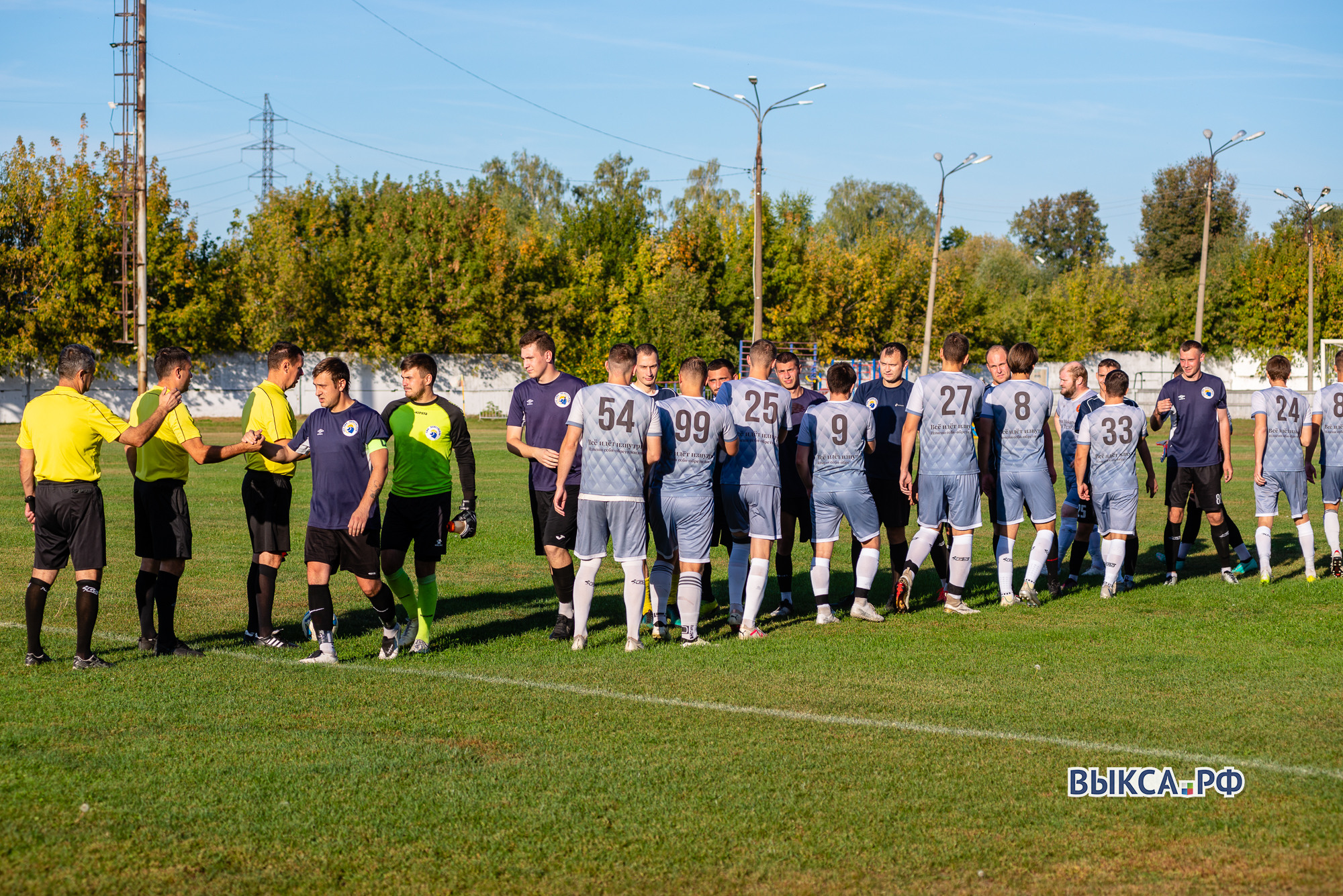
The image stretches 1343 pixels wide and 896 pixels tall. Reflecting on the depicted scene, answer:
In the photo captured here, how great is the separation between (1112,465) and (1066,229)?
96.4 meters

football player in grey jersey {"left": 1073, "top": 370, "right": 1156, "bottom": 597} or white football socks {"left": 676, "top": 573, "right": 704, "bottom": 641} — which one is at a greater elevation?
football player in grey jersey {"left": 1073, "top": 370, "right": 1156, "bottom": 597}

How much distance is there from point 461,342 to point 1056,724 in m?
50.3

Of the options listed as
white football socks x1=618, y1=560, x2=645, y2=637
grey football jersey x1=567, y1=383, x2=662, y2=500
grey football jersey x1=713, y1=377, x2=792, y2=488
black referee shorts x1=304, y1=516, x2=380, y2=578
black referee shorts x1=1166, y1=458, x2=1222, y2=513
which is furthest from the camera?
black referee shorts x1=1166, y1=458, x2=1222, y2=513

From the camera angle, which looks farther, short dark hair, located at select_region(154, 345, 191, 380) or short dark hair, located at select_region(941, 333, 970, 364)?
short dark hair, located at select_region(941, 333, 970, 364)

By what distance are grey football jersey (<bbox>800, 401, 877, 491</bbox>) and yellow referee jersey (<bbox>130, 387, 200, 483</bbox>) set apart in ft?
15.8

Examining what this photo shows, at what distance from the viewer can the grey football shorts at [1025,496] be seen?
10.5m

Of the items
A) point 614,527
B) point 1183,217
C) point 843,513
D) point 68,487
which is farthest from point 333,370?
point 1183,217

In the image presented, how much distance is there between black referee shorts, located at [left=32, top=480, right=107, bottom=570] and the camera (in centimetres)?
769

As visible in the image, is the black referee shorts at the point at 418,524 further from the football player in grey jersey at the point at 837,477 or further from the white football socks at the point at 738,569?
the football player in grey jersey at the point at 837,477

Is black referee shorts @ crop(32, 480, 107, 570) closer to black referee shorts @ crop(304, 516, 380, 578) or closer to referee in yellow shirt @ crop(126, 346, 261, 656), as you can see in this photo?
referee in yellow shirt @ crop(126, 346, 261, 656)

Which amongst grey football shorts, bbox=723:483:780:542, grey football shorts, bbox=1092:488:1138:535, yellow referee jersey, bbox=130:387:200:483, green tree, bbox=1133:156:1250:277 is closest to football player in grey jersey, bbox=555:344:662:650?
grey football shorts, bbox=723:483:780:542

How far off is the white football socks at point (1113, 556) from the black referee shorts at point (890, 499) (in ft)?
4.06

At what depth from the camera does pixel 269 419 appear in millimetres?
8672

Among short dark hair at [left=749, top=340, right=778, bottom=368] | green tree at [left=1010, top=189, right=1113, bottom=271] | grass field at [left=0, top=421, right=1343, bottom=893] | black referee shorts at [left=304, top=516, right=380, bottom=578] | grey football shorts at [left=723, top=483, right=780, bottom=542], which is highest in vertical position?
green tree at [left=1010, top=189, right=1113, bottom=271]
